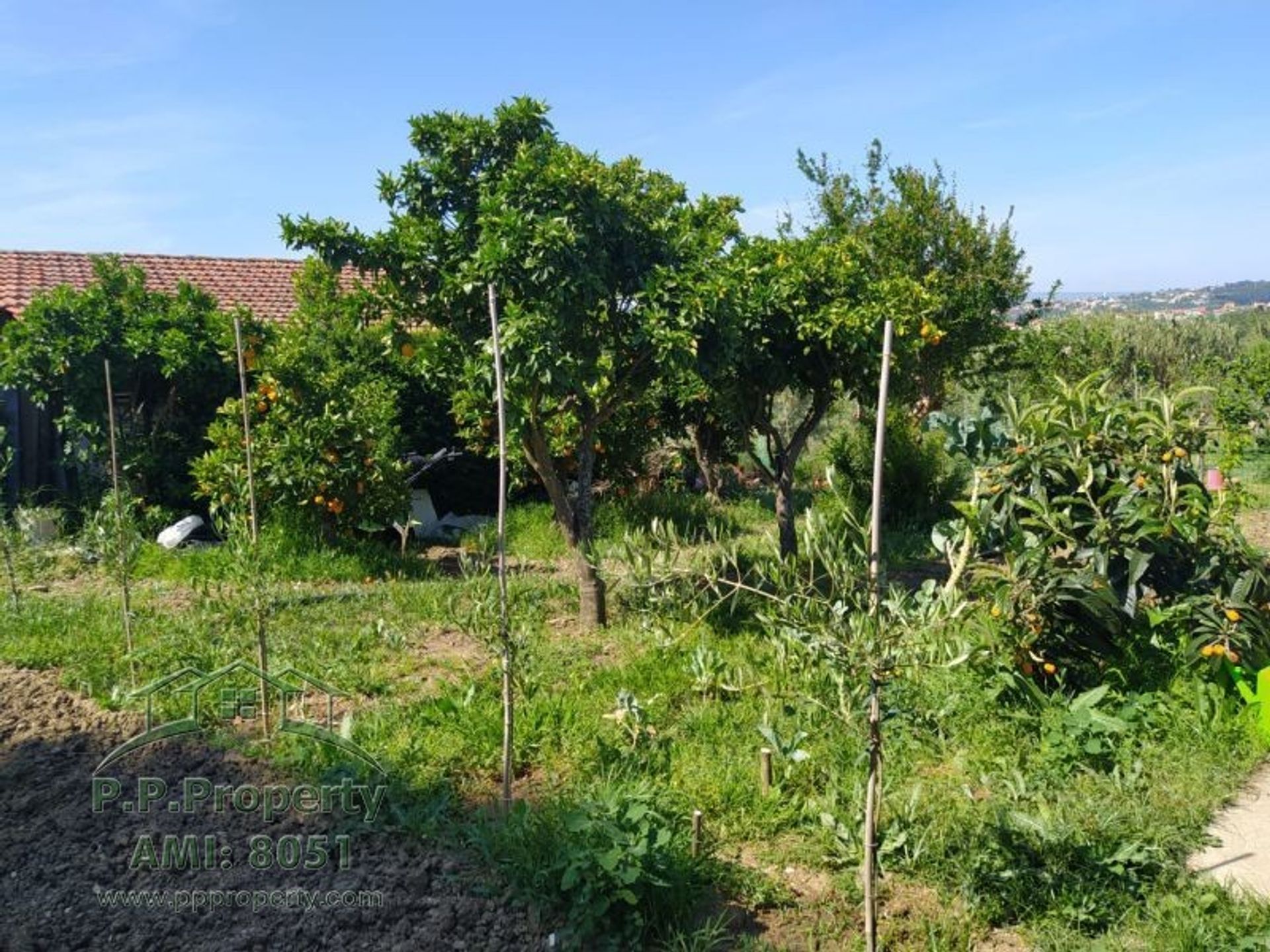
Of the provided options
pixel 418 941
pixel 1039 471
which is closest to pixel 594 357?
pixel 1039 471

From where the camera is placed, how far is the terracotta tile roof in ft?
40.3

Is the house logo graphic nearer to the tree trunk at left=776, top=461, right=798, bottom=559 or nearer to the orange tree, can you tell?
the orange tree

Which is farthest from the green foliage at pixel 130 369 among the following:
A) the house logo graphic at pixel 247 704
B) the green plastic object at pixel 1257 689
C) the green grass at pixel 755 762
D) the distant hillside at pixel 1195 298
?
the distant hillside at pixel 1195 298

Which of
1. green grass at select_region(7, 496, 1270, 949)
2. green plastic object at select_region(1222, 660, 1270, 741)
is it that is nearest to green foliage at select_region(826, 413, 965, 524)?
green grass at select_region(7, 496, 1270, 949)

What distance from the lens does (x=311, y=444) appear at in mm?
7914

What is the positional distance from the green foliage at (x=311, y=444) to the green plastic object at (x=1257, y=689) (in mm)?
A: 5730

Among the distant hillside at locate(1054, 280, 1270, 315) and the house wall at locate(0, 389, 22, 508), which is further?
the distant hillside at locate(1054, 280, 1270, 315)

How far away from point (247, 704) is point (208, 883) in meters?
1.50

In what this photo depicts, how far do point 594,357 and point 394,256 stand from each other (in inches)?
52.8

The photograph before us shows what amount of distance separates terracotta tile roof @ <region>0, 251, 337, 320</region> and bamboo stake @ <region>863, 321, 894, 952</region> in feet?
36.5

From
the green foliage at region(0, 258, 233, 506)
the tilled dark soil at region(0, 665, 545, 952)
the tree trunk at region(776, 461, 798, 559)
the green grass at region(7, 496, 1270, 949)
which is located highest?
the green foliage at region(0, 258, 233, 506)

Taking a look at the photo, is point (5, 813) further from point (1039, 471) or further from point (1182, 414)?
point (1182, 414)

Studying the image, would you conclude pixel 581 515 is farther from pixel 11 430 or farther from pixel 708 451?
pixel 11 430

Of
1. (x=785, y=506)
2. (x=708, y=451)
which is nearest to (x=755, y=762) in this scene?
(x=785, y=506)
